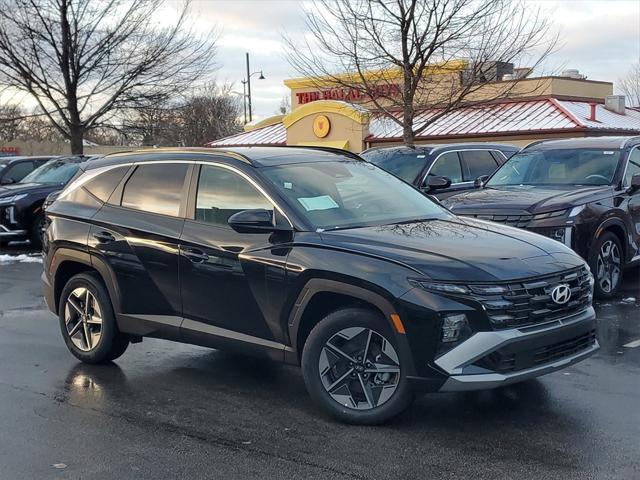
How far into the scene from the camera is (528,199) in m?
8.65

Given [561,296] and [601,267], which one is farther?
[601,267]

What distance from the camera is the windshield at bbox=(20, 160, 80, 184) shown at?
624 inches

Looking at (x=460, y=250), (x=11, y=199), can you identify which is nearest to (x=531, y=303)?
(x=460, y=250)

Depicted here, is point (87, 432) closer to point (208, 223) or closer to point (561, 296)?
point (208, 223)

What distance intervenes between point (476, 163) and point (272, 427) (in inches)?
348

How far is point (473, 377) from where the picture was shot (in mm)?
4551

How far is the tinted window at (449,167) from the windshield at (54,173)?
7605 millimetres

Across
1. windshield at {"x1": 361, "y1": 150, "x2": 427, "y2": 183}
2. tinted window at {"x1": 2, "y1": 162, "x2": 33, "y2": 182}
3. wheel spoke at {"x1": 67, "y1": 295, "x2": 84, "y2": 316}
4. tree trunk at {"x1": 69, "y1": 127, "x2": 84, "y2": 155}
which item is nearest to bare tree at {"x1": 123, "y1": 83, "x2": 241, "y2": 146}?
tree trunk at {"x1": 69, "y1": 127, "x2": 84, "y2": 155}

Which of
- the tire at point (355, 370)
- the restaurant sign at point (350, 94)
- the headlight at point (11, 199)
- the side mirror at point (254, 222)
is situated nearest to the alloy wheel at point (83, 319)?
the side mirror at point (254, 222)

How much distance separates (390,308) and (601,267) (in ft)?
15.6

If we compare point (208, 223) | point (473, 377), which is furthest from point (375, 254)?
point (208, 223)

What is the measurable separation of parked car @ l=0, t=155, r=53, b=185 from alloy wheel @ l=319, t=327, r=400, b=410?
14314mm

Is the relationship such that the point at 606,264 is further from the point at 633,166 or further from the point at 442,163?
the point at 442,163

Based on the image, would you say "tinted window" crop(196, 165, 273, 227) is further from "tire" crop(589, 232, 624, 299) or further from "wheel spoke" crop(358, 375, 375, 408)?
"tire" crop(589, 232, 624, 299)
